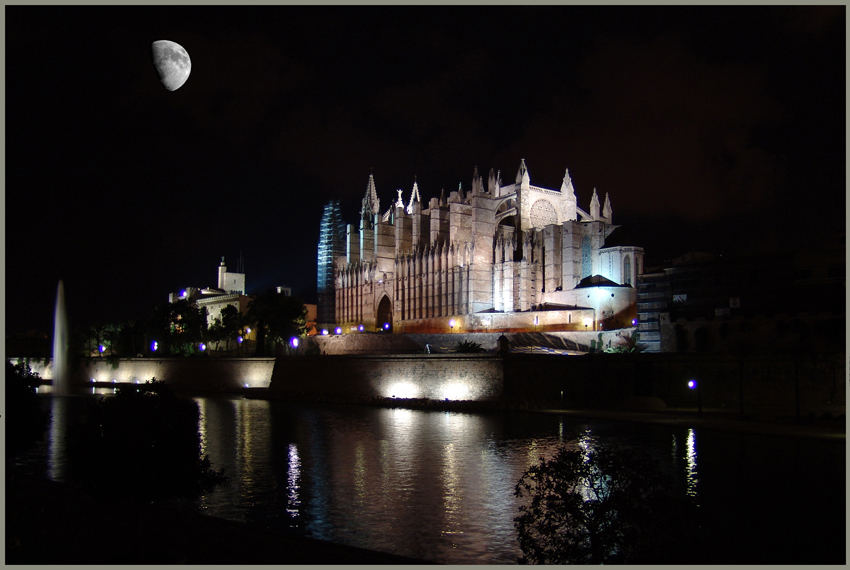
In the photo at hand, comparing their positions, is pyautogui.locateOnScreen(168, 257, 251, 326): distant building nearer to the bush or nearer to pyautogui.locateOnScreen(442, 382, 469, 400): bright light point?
pyautogui.locateOnScreen(442, 382, 469, 400): bright light point

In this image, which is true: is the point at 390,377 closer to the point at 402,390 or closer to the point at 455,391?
the point at 402,390

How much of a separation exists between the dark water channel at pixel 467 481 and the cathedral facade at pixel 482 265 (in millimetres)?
25003

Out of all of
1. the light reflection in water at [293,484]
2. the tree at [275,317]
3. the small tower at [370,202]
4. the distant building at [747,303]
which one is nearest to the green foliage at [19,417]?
the light reflection in water at [293,484]

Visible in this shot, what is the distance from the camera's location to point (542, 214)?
215ft

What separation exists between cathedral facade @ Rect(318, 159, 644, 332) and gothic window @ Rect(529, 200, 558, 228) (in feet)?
0.28

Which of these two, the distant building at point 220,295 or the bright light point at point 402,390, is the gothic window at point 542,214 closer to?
the bright light point at point 402,390

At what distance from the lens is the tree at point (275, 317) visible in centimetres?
5506

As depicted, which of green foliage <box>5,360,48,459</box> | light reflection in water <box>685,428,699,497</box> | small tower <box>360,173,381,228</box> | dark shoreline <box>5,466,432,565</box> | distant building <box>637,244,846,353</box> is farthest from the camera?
small tower <box>360,173,381,228</box>

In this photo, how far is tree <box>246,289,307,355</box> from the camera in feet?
181

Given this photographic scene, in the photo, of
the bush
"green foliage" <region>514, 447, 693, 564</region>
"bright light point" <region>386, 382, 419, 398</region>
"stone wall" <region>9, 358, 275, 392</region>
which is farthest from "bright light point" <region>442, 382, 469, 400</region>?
"green foliage" <region>514, 447, 693, 564</region>

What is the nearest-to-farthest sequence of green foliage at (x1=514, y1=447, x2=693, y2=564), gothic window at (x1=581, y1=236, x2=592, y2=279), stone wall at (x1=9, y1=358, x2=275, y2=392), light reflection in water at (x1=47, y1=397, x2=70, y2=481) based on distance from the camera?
1. green foliage at (x1=514, y1=447, x2=693, y2=564)
2. light reflection in water at (x1=47, y1=397, x2=70, y2=481)
3. stone wall at (x1=9, y1=358, x2=275, y2=392)
4. gothic window at (x1=581, y1=236, x2=592, y2=279)

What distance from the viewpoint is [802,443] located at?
2273cm

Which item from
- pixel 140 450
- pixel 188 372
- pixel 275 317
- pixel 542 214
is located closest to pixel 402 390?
pixel 275 317

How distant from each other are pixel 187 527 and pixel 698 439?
17977 millimetres
